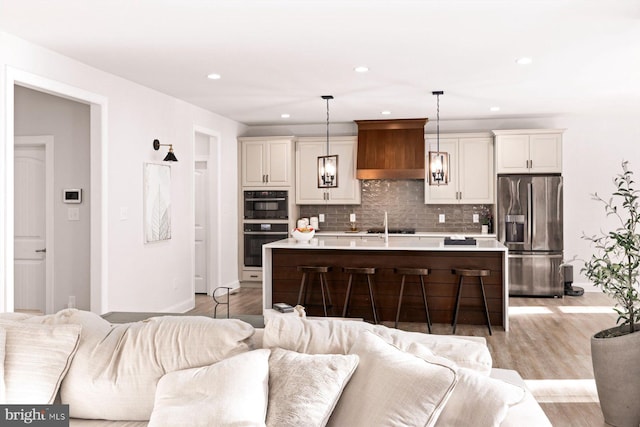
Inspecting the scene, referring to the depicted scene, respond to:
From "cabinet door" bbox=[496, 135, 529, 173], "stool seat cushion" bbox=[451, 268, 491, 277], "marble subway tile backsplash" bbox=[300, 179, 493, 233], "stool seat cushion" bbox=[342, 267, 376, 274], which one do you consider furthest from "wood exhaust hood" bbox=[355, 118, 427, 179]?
"stool seat cushion" bbox=[451, 268, 491, 277]

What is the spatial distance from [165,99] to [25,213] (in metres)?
1.93

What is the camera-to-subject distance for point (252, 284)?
8.95 m

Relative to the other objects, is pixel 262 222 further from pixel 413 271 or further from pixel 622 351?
pixel 622 351

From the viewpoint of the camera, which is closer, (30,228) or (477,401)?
(477,401)

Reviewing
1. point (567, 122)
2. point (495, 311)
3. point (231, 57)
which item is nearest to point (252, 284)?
point (495, 311)

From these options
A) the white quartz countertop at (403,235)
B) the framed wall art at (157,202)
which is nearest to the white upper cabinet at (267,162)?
the white quartz countertop at (403,235)

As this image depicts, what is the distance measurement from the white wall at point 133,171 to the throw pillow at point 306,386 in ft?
9.60

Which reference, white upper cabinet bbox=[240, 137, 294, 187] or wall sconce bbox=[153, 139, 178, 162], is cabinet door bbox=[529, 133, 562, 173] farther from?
wall sconce bbox=[153, 139, 178, 162]

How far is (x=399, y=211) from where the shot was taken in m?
9.02

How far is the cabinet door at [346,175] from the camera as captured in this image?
28.8ft

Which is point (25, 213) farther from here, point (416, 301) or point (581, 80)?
point (581, 80)

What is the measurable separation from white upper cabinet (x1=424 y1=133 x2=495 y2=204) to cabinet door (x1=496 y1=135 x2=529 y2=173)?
0.20 metres

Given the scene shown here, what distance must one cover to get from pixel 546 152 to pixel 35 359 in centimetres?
735

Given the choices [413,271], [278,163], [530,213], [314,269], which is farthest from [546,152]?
[314,269]
